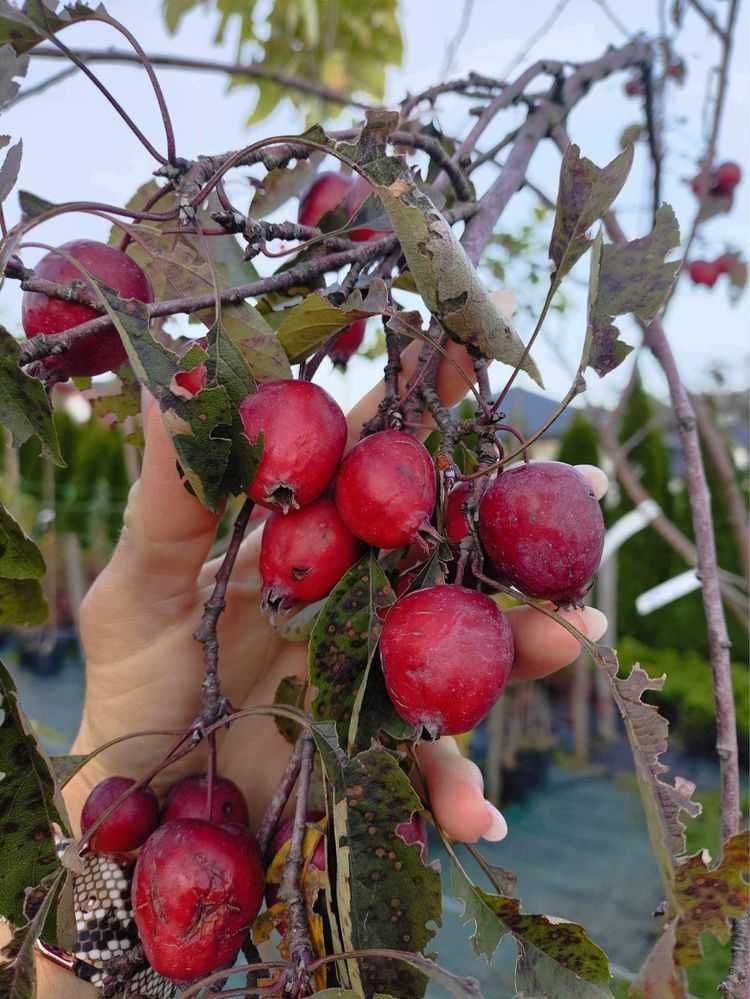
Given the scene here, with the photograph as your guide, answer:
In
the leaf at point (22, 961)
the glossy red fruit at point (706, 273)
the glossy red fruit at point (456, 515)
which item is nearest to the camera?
the leaf at point (22, 961)

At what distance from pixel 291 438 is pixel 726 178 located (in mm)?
2141

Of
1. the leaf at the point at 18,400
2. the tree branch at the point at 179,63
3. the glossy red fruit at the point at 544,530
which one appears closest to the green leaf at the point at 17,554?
the leaf at the point at 18,400

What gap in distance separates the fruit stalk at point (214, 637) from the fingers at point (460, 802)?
0.61 feet

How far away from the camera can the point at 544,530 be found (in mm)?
521

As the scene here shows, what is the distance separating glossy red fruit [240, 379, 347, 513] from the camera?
0.54 meters

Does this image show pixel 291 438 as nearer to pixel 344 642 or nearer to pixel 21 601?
pixel 344 642

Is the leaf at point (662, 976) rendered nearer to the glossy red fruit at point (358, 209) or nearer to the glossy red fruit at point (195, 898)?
the glossy red fruit at point (195, 898)

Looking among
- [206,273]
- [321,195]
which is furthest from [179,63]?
[206,273]

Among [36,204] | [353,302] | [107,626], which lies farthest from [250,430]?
[107,626]

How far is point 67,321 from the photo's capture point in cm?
57

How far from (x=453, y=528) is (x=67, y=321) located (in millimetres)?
305

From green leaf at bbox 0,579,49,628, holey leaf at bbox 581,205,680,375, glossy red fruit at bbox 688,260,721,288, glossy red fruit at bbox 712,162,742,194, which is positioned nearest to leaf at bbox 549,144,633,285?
holey leaf at bbox 581,205,680,375

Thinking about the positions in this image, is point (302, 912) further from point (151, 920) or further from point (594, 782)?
point (594, 782)

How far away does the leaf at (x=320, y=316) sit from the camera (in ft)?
1.77
